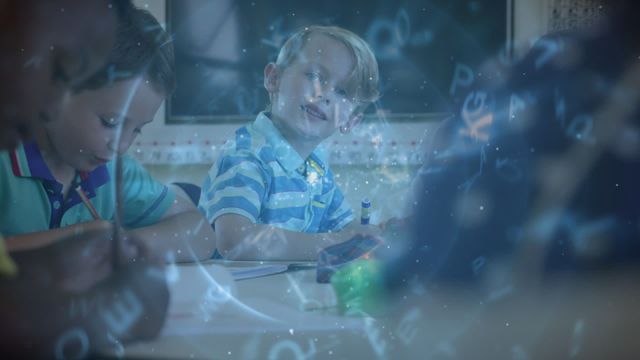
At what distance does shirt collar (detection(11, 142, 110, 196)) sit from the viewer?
620mm

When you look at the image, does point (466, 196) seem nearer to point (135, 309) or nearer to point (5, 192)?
point (135, 309)

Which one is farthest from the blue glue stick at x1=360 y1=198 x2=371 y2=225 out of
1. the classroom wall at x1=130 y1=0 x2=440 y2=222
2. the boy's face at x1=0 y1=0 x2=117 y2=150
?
the boy's face at x1=0 y1=0 x2=117 y2=150

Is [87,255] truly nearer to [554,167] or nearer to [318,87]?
[318,87]

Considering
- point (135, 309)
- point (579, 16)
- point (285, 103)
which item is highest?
point (579, 16)

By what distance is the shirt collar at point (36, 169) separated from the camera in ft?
2.03

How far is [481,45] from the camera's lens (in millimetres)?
585

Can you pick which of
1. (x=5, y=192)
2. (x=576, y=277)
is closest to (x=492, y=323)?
(x=576, y=277)

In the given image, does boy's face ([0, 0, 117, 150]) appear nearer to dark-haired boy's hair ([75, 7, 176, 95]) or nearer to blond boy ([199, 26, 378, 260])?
dark-haired boy's hair ([75, 7, 176, 95])

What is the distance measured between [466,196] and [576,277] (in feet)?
0.38

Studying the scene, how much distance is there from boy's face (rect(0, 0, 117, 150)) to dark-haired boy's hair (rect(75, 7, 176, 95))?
11 mm

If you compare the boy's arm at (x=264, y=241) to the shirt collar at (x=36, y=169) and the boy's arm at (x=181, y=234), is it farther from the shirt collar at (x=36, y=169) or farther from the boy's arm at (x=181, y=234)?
the shirt collar at (x=36, y=169)

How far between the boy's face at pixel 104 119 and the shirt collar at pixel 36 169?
0.03 feet

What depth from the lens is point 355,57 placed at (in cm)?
62

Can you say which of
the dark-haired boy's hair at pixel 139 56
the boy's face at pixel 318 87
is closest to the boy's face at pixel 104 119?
the dark-haired boy's hair at pixel 139 56
